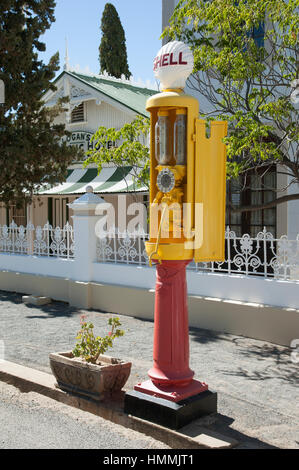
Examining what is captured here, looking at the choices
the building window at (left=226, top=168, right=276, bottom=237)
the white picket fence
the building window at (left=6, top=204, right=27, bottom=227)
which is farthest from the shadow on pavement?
the building window at (left=6, top=204, right=27, bottom=227)

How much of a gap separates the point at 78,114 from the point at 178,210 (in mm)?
11501

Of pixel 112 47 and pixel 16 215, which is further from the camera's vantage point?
pixel 112 47

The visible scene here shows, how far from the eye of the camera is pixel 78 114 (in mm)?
15000

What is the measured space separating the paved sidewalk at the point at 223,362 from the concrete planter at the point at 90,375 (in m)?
0.55

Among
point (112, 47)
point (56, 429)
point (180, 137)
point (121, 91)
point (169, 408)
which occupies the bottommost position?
point (56, 429)

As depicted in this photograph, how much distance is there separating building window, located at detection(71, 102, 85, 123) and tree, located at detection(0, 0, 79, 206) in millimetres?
3168

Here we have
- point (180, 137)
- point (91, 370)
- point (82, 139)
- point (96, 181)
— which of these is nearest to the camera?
point (180, 137)

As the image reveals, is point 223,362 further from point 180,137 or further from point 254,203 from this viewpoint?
point 254,203

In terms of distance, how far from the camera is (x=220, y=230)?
4.34 meters

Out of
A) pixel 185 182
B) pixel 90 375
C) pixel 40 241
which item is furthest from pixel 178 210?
A: pixel 40 241

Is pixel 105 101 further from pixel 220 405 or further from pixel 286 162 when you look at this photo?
pixel 220 405

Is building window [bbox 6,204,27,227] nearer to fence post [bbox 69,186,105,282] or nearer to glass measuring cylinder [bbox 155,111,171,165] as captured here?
fence post [bbox 69,186,105,282]

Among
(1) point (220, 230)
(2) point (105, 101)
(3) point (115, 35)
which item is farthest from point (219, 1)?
(3) point (115, 35)

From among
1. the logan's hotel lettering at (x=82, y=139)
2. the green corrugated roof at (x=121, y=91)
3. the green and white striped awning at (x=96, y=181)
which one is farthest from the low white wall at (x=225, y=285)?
the logan's hotel lettering at (x=82, y=139)
